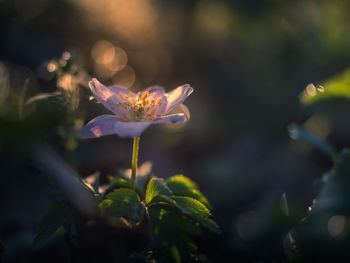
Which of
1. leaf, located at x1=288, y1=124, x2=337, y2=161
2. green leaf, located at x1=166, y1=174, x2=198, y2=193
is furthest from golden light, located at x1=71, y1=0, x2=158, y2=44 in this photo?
green leaf, located at x1=166, y1=174, x2=198, y2=193

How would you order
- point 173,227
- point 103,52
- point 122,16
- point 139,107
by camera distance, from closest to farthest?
point 173,227 < point 139,107 < point 103,52 < point 122,16

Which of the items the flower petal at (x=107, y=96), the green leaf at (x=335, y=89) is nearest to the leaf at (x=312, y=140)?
the green leaf at (x=335, y=89)

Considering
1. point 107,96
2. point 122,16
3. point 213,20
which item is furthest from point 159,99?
point 122,16

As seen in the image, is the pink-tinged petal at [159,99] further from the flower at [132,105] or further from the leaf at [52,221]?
the leaf at [52,221]

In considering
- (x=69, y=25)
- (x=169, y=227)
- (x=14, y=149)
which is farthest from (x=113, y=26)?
(x=169, y=227)

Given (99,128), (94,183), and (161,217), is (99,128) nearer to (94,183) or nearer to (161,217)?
(94,183)

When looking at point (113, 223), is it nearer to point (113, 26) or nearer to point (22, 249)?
point (22, 249)
